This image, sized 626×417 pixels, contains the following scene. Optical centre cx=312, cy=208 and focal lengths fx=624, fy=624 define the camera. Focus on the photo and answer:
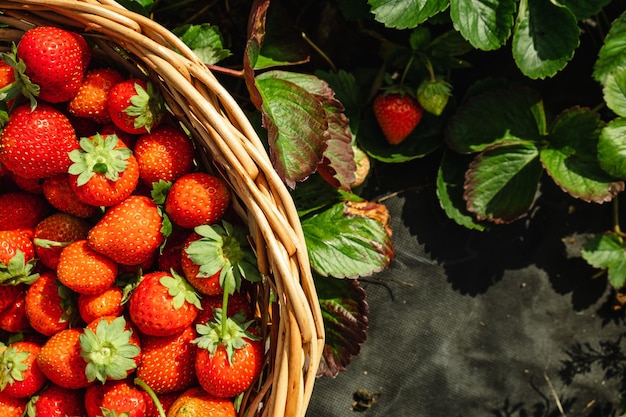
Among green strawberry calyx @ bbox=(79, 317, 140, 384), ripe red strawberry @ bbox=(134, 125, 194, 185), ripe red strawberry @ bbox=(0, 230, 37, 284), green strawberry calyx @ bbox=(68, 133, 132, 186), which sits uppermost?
green strawberry calyx @ bbox=(68, 133, 132, 186)

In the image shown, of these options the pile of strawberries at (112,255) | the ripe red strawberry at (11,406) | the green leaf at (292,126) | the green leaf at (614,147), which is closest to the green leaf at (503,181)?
the green leaf at (614,147)

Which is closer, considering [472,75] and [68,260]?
[68,260]

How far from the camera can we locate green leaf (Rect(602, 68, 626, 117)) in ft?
3.88

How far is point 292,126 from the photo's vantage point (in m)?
1.00

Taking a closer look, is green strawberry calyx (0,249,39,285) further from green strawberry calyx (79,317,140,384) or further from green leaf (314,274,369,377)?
green leaf (314,274,369,377)

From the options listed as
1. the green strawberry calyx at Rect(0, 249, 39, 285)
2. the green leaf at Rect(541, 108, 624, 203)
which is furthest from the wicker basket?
the green leaf at Rect(541, 108, 624, 203)

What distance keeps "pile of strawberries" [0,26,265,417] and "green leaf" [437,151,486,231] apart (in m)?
0.52

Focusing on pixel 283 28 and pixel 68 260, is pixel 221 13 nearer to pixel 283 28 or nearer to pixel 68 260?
pixel 283 28

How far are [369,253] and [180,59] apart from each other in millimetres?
506

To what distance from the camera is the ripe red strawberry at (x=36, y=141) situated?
0.86 metres

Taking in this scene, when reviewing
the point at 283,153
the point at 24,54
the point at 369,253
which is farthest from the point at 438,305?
the point at 24,54

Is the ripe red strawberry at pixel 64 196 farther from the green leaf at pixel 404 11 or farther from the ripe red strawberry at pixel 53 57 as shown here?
the green leaf at pixel 404 11

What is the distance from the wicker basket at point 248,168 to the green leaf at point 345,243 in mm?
234

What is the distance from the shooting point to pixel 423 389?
134cm
